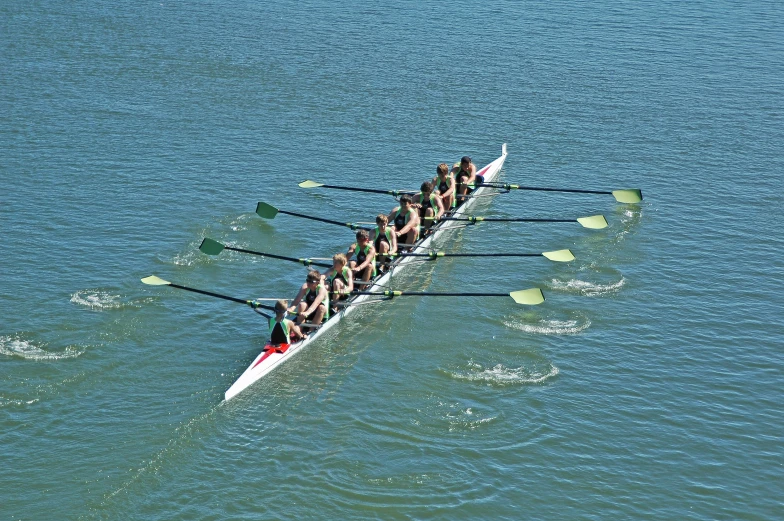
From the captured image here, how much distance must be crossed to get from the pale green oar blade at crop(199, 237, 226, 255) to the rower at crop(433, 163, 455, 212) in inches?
266

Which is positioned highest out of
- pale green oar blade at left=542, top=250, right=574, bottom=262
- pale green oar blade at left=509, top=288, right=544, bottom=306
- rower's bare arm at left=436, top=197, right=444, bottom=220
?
rower's bare arm at left=436, top=197, right=444, bottom=220

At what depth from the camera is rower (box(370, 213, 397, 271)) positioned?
23562mm

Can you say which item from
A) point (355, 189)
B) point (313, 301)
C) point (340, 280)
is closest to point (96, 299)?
point (313, 301)

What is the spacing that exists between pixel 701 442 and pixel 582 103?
72.1 feet

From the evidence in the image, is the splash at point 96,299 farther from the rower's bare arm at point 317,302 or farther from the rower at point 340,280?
the rower at point 340,280

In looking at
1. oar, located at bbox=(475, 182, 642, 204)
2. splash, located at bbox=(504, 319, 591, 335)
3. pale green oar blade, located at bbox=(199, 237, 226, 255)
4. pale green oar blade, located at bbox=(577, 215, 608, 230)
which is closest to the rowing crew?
oar, located at bbox=(475, 182, 642, 204)

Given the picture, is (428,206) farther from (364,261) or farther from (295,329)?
(295,329)

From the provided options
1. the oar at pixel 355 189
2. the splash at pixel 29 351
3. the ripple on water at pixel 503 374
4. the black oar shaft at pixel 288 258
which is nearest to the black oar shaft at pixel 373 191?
the oar at pixel 355 189

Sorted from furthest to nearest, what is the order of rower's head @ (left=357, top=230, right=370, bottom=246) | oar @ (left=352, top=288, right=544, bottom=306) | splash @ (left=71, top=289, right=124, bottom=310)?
rower's head @ (left=357, top=230, right=370, bottom=246), splash @ (left=71, top=289, right=124, bottom=310), oar @ (left=352, top=288, right=544, bottom=306)

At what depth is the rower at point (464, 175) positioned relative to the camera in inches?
1137

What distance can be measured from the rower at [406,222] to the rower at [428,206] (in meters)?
1.01

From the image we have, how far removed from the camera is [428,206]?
86.6 ft

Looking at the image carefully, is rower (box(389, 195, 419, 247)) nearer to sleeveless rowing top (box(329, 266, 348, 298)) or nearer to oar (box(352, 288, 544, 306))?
oar (box(352, 288, 544, 306))

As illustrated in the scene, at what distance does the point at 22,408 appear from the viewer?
18.1m
